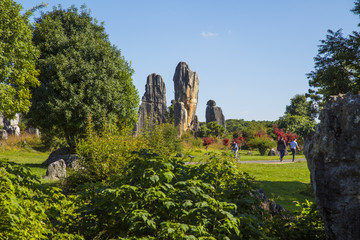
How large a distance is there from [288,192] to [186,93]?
1625 inches

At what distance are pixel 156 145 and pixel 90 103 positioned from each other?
869cm

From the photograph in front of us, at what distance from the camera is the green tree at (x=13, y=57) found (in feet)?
46.6

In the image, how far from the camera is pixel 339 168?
4066 mm

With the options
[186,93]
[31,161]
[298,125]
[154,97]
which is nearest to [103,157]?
[31,161]

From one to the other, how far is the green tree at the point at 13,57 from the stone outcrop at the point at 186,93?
3449cm

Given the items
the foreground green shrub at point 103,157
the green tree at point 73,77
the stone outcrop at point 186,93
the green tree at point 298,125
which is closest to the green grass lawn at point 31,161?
the green tree at point 73,77

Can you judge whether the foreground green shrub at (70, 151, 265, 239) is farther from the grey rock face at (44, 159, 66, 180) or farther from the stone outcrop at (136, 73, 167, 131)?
the stone outcrop at (136, 73, 167, 131)

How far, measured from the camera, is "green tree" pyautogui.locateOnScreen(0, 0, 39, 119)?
14.2 m

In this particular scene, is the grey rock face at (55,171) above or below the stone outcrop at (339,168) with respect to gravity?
below

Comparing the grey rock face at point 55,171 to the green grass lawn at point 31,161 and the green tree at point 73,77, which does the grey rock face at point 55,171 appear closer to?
the green grass lawn at point 31,161

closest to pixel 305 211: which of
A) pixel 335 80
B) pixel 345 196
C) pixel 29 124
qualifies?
pixel 345 196

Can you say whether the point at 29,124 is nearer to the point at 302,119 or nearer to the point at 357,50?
the point at 357,50

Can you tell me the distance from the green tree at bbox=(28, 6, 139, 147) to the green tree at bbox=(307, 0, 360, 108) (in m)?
10.7

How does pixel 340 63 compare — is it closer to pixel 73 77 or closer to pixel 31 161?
pixel 73 77
